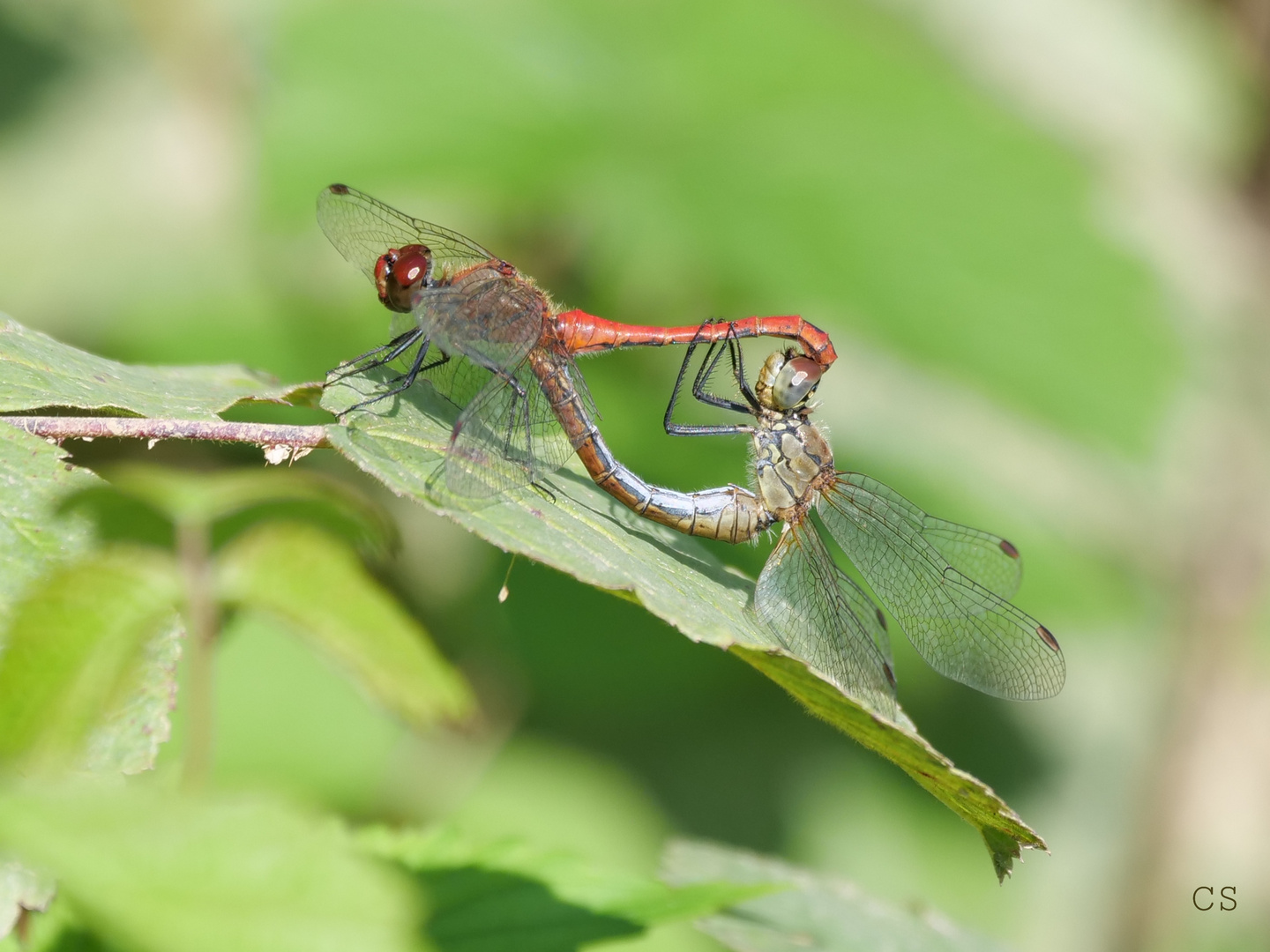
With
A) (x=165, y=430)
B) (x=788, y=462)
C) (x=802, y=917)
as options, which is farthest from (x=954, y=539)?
(x=165, y=430)

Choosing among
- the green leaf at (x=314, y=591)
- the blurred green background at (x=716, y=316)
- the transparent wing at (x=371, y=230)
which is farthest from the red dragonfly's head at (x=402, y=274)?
the blurred green background at (x=716, y=316)

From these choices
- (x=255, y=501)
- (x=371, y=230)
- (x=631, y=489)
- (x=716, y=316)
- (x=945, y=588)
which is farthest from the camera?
(x=716, y=316)

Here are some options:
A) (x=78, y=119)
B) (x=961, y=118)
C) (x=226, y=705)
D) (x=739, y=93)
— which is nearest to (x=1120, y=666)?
(x=961, y=118)

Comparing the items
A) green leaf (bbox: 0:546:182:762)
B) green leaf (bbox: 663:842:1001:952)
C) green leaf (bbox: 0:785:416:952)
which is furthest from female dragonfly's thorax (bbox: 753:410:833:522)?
green leaf (bbox: 0:785:416:952)

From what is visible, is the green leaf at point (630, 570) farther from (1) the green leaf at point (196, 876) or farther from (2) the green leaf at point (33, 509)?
(1) the green leaf at point (196, 876)

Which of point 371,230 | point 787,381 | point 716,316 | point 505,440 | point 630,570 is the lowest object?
point 630,570

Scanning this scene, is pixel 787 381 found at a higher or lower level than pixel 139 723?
higher

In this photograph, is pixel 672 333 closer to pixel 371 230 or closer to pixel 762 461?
pixel 762 461
